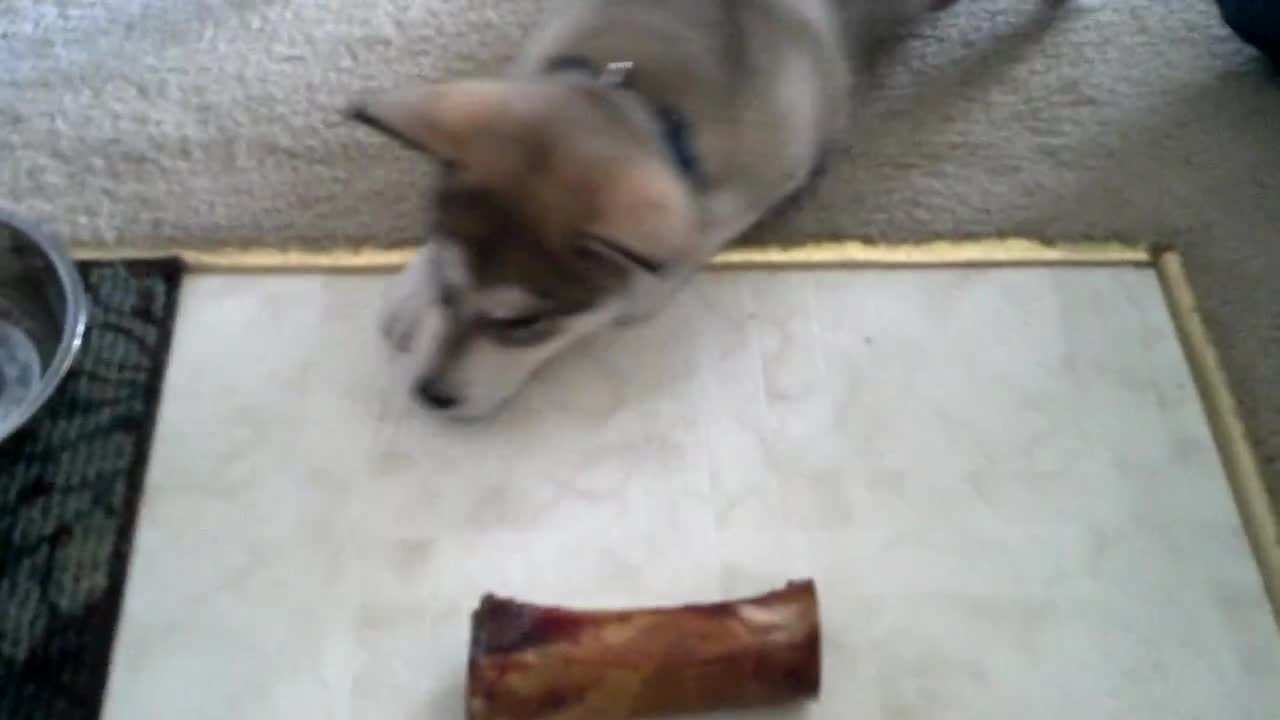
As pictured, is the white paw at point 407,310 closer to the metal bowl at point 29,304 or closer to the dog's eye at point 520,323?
the dog's eye at point 520,323

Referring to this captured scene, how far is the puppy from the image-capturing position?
1.09 metres

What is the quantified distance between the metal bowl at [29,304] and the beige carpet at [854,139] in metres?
0.13

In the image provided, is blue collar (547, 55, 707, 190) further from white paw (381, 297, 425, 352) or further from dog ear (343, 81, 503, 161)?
white paw (381, 297, 425, 352)

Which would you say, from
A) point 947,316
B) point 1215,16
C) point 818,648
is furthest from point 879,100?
point 818,648

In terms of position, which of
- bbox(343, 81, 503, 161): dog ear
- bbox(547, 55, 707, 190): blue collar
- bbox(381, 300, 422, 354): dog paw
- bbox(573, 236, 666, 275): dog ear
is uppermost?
bbox(547, 55, 707, 190): blue collar

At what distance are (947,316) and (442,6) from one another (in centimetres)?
70

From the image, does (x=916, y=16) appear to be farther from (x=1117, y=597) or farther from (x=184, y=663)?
(x=184, y=663)

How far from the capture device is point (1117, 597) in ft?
3.99

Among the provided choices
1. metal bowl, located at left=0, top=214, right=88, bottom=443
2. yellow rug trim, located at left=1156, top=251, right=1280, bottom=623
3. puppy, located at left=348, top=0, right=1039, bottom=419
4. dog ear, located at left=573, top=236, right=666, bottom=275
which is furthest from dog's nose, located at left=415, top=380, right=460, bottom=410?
yellow rug trim, located at left=1156, top=251, right=1280, bottom=623

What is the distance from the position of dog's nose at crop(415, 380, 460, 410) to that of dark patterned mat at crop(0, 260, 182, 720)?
260 millimetres

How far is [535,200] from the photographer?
3.55ft

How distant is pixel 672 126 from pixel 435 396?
0.31 meters

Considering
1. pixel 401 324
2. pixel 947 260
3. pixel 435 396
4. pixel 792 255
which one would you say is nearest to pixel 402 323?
pixel 401 324

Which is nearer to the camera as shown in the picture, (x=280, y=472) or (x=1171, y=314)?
(x=280, y=472)
